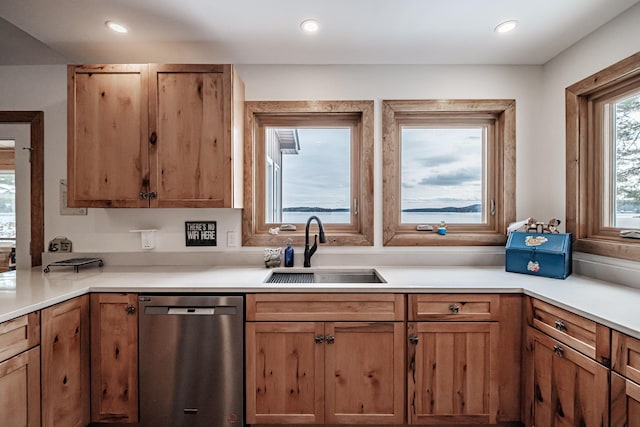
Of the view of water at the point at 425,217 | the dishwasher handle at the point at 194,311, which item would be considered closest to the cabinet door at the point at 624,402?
the view of water at the point at 425,217

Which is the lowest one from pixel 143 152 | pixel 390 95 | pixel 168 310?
pixel 168 310

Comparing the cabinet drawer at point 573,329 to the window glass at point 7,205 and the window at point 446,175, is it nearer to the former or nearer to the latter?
the window at point 446,175

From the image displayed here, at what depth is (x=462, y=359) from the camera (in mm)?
1711

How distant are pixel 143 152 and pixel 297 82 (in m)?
1.16

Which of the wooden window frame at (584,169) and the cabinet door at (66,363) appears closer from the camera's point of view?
the cabinet door at (66,363)

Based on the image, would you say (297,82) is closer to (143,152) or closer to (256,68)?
A: (256,68)

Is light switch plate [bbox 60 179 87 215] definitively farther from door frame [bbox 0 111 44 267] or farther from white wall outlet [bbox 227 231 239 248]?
white wall outlet [bbox 227 231 239 248]

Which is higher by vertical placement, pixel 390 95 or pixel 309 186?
pixel 390 95

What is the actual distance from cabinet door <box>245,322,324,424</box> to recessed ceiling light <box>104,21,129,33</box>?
192cm

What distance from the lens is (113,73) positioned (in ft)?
6.43

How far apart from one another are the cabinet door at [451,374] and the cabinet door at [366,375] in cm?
8

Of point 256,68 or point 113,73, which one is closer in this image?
point 113,73

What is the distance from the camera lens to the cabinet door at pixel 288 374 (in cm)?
170

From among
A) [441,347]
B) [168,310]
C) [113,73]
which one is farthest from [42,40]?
[441,347]
